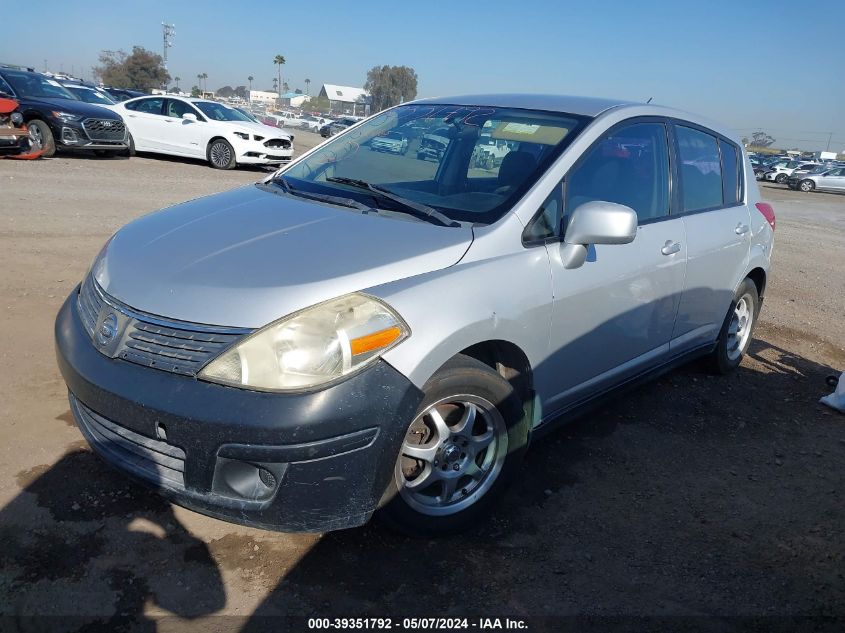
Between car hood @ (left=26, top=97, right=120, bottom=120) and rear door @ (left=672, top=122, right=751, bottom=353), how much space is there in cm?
1289

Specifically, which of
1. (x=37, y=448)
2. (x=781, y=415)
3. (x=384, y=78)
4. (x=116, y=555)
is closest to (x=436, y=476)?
(x=116, y=555)

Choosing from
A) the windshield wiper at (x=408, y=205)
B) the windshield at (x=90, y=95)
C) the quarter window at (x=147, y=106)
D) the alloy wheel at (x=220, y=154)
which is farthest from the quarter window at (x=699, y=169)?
the windshield at (x=90, y=95)

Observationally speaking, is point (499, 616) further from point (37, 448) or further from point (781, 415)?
point (781, 415)

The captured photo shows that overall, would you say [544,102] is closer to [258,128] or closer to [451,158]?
[451,158]

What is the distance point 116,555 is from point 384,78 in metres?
96.1

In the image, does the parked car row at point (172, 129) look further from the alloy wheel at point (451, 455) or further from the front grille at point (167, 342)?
the alloy wheel at point (451, 455)

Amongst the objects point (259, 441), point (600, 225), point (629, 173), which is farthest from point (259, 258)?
point (629, 173)

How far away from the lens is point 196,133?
15.8m

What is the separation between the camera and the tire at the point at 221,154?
51.7 ft

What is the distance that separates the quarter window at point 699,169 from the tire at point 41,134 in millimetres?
13022

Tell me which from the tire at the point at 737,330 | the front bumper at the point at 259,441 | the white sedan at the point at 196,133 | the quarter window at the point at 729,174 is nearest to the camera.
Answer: the front bumper at the point at 259,441

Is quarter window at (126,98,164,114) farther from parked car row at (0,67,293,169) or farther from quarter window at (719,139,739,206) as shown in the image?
quarter window at (719,139,739,206)

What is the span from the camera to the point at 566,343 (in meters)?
3.17

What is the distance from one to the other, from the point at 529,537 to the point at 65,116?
1375 cm
